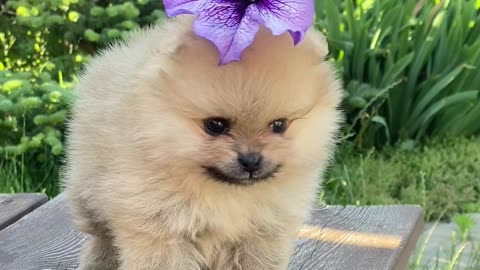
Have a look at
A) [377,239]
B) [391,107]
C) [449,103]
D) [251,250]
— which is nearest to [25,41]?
[391,107]

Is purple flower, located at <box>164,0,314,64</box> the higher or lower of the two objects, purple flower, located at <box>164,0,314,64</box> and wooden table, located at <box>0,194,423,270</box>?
the higher

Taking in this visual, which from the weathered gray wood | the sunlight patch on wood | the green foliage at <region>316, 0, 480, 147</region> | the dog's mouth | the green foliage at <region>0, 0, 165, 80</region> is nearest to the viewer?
the dog's mouth

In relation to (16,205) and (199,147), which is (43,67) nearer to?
(16,205)

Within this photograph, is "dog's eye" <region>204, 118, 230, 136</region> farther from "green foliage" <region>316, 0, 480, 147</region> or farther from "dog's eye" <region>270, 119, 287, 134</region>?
"green foliage" <region>316, 0, 480, 147</region>

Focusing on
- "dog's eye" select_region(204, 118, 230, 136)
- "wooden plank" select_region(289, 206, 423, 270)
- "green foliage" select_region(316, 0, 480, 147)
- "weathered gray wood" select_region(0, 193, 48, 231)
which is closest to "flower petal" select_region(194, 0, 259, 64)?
"dog's eye" select_region(204, 118, 230, 136)

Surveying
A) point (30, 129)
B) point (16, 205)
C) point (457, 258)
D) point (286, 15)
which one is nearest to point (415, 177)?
point (457, 258)

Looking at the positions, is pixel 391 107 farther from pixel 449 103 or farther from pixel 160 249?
pixel 160 249
